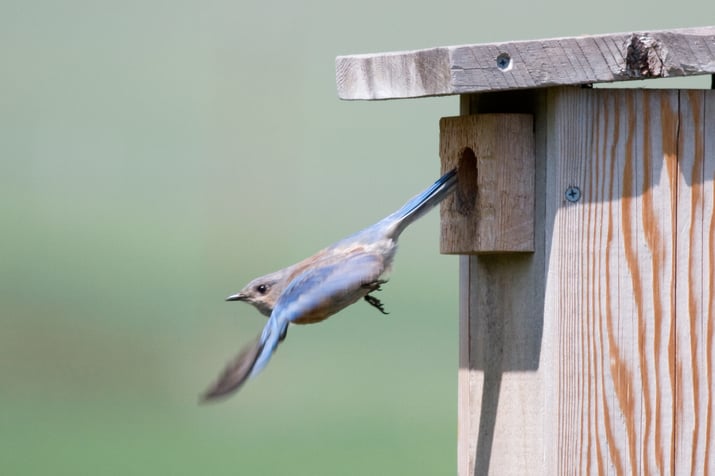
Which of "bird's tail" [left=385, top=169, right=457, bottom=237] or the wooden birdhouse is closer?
the wooden birdhouse

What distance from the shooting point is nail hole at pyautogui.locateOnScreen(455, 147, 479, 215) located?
351 cm

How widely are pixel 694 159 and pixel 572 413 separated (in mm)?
681

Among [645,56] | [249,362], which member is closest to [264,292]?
[249,362]

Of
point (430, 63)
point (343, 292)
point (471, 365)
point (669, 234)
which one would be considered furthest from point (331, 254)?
point (669, 234)

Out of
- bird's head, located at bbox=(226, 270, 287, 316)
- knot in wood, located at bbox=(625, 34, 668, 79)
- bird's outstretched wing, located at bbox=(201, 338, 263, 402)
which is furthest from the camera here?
bird's head, located at bbox=(226, 270, 287, 316)

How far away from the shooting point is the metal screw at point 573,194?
318cm

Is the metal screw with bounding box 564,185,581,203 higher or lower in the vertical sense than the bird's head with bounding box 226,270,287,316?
higher

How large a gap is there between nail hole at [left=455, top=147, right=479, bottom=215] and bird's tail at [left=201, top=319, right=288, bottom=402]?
609 millimetres

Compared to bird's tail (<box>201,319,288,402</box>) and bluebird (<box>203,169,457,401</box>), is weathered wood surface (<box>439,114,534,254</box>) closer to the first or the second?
bluebird (<box>203,169,457,401</box>)

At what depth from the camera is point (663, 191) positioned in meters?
3.20

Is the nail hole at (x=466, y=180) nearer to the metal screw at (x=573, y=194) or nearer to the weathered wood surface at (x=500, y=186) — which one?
the weathered wood surface at (x=500, y=186)

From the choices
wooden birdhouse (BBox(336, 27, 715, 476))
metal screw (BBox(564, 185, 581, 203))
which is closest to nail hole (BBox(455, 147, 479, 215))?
wooden birdhouse (BBox(336, 27, 715, 476))

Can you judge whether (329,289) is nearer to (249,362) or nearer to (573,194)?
(249,362)

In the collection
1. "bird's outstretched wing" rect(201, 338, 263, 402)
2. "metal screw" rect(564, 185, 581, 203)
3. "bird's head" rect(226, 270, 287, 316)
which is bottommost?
"bird's outstretched wing" rect(201, 338, 263, 402)
